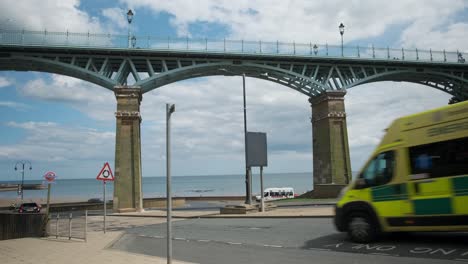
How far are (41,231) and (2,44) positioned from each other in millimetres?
20597

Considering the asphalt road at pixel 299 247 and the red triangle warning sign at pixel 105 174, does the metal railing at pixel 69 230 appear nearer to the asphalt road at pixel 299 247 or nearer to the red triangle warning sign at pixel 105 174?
the asphalt road at pixel 299 247

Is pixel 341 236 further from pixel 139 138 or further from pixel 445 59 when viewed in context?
pixel 445 59

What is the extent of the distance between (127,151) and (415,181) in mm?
26105

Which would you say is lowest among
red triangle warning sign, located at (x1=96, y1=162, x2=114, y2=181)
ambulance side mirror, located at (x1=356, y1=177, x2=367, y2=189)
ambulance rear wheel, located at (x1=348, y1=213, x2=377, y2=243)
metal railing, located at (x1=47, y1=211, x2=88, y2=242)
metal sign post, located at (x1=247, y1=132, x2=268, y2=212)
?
metal railing, located at (x1=47, y1=211, x2=88, y2=242)

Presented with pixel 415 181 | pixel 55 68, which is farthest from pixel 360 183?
pixel 55 68

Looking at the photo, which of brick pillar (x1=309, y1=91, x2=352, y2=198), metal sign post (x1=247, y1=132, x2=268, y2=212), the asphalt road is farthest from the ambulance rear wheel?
brick pillar (x1=309, y1=91, x2=352, y2=198)

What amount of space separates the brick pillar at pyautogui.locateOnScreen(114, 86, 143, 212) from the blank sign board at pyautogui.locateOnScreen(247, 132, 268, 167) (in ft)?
41.2

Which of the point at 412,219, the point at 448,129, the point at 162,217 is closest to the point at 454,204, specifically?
the point at 412,219

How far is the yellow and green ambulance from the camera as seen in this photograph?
8.87 m

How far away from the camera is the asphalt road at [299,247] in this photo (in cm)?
876

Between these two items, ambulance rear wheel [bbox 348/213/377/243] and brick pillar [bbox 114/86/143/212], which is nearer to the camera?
ambulance rear wheel [bbox 348/213/377/243]

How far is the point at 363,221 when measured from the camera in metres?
10.4

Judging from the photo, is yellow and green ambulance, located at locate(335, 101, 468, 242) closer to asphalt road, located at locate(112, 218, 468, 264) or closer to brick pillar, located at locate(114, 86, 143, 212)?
asphalt road, located at locate(112, 218, 468, 264)

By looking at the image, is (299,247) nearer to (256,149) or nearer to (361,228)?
(361,228)
